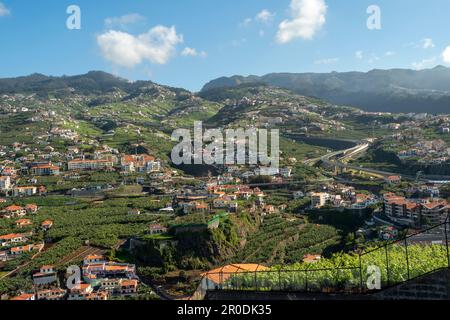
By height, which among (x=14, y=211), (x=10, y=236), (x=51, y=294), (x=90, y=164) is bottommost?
(x=51, y=294)

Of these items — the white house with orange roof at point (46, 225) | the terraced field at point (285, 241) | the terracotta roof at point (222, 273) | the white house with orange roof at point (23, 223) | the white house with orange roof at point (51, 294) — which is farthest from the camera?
the white house with orange roof at point (23, 223)

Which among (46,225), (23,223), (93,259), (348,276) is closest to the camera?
(348,276)

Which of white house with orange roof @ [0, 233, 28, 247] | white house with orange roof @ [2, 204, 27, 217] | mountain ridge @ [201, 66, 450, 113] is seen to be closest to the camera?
white house with orange roof @ [0, 233, 28, 247]

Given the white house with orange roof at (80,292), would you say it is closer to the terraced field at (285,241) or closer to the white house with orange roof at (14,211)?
the terraced field at (285,241)

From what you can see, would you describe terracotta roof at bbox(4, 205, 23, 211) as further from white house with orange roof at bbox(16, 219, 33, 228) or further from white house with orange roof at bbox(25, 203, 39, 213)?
white house with orange roof at bbox(16, 219, 33, 228)

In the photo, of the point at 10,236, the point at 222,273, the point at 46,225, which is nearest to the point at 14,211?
the point at 46,225

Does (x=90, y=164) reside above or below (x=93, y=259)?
above

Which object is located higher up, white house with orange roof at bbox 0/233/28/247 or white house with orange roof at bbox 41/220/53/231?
white house with orange roof at bbox 41/220/53/231

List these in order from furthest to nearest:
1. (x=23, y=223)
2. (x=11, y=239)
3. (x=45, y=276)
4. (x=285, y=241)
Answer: (x=23, y=223) → (x=11, y=239) → (x=285, y=241) → (x=45, y=276)

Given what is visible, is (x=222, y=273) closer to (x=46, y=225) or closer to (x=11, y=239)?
(x=11, y=239)

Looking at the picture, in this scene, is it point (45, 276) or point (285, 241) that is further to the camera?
point (285, 241)

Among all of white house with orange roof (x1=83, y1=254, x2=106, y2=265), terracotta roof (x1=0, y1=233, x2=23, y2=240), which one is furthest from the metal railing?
terracotta roof (x1=0, y1=233, x2=23, y2=240)

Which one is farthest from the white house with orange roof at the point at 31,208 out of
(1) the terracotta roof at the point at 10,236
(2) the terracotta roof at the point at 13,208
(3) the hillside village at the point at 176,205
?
(1) the terracotta roof at the point at 10,236
